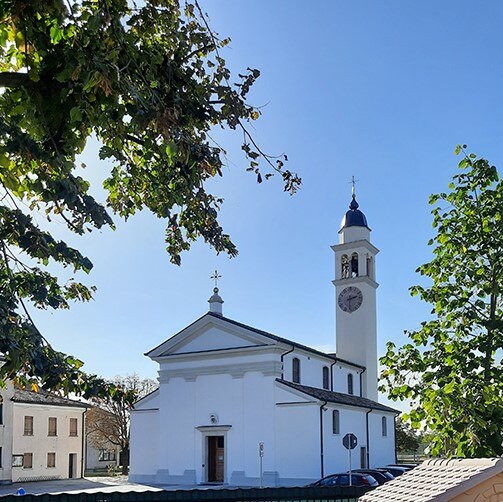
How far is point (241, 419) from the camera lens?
38781mm

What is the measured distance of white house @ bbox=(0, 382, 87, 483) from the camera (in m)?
41.9

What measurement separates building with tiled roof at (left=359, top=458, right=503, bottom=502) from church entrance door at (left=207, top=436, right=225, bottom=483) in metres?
35.5

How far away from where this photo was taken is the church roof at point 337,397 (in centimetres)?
3778

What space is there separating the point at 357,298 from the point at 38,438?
2323cm

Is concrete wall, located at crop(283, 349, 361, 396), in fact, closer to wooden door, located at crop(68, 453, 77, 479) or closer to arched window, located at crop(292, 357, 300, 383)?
arched window, located at crop(292, 357, 300, 383)

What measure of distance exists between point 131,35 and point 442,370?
6268mm

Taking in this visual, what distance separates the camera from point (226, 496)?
48.3ft

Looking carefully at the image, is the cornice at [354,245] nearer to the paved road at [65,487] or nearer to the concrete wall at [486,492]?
the paved road at [65,487]

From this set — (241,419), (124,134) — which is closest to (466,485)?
(124,134)

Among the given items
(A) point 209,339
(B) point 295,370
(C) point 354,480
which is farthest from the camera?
(A) point 209,339

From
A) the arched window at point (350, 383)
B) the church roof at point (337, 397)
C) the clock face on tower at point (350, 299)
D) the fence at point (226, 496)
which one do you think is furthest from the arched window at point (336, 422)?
the fence at point (226, 496)

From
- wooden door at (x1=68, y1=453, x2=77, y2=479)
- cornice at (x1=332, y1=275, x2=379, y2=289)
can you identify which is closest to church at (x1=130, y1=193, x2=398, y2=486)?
cornice at (x1=332, y1=275, x2=379, y2=289)

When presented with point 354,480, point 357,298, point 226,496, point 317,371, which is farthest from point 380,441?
point 226,496

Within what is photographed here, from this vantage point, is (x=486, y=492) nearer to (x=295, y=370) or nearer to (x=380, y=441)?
(x=295, y=370)
